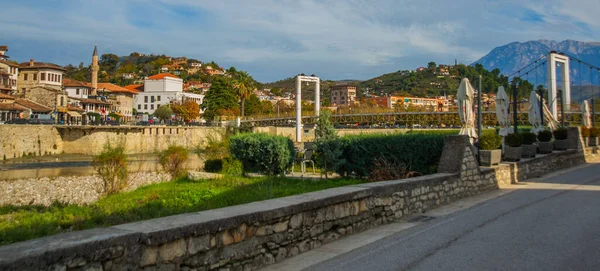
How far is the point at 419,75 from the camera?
19900 centimetres

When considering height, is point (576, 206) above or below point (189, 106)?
below

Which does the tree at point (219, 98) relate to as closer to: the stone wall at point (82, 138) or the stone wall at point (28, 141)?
the stone wall at point (82, 138)

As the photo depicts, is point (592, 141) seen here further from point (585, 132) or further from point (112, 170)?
point (112, 170)

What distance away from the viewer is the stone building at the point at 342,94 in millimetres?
177500

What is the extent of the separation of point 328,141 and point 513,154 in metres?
7.30

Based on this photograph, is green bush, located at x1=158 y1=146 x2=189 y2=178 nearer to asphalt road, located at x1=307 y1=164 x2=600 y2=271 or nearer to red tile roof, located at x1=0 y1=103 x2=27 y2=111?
asphalt road, located at x1=307 y1=164 x2=600 y2=271

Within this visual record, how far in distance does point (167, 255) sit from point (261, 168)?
1303 centimetres

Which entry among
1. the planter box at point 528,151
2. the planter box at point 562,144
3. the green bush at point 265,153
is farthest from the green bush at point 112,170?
the planter box at point 562,144

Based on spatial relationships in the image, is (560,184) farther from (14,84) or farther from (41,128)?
(14,84)

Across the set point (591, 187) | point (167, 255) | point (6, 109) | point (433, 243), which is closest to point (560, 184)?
point (591, 187)

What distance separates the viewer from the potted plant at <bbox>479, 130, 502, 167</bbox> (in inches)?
505

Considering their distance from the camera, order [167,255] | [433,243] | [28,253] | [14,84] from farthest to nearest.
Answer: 1. [14,84]
2. [433,243]
3. [167,255]
4. [28,253]

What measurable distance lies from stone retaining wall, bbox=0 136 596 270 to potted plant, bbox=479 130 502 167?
13.6ft

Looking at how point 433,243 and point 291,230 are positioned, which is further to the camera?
point 433,243
